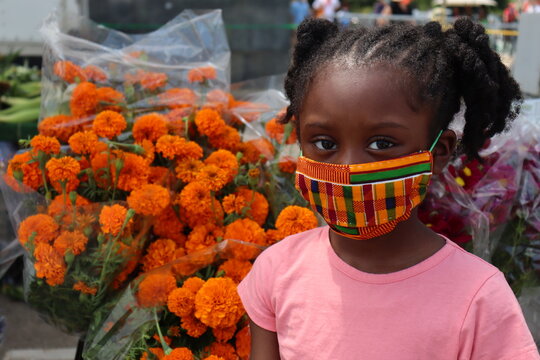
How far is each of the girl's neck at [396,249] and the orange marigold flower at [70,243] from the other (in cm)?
86

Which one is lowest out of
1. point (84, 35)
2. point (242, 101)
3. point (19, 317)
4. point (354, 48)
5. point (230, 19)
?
point (19, 317)

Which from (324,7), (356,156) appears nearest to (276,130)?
(356,156)

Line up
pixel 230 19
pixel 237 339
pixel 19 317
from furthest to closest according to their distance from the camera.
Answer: pixel 230 19 < pixel 19 317 < pixel 237 339

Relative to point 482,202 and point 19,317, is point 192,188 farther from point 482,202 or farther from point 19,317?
point 19,317

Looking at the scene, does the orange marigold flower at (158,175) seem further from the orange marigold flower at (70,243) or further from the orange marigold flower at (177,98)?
the orange marigold flower at (177,98)

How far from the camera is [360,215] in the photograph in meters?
1.43

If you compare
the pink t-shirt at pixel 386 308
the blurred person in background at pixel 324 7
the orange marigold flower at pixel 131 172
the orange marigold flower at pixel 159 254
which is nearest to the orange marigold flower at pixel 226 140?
the orange marigold flower at pixel 131 172

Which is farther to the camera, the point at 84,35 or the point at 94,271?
the point at 84,35

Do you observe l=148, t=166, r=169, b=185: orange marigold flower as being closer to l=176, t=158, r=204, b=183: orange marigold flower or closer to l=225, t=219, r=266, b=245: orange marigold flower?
l=176, t=158, r=204, b=183: orange marigold flower

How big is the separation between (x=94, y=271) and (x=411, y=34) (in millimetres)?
1170

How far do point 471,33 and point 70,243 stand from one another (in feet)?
4.19

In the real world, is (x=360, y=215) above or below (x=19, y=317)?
above

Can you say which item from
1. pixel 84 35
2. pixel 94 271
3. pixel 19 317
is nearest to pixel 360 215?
pixel 94 271

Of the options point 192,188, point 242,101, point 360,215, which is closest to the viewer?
point 360,215
